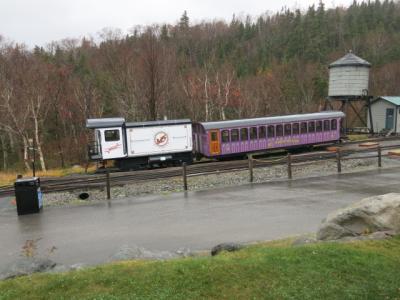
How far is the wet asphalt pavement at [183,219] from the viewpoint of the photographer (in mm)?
8953

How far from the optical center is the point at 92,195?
15.9 m

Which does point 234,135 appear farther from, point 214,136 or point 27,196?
point 27,196

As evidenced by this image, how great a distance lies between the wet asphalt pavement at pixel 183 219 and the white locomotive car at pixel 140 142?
8846mm

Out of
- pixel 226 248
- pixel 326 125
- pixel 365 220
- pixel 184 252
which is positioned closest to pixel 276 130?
pixel 326 125

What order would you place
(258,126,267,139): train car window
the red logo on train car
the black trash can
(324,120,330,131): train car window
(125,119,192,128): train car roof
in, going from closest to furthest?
the black trash can
(125,119,192,128): train car roof
the red logo on train car
(258,126,267,139): train car window
(324,120,330,131): train car window

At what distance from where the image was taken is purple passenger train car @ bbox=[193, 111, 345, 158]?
2386 centimetres

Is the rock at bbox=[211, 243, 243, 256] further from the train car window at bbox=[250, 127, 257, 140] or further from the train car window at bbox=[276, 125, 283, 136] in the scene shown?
the train car window at bbox=[276, 125, 283, 136]

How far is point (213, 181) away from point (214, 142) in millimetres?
6624

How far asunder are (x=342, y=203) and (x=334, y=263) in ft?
23.0

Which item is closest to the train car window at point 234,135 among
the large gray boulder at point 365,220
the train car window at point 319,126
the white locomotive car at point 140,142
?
the white locomotive car at point 140,142

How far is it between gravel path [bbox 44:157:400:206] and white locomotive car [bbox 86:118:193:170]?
5.43 m

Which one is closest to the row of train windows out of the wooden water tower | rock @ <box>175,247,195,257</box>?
the wooden water tower

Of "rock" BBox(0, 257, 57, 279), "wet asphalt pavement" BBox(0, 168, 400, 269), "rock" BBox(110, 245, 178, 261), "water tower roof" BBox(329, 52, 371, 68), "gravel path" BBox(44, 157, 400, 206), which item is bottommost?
"gravel path" BBox(44, 157, 400, 206)

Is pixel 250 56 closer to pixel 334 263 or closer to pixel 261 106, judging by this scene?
pixel 261 106
